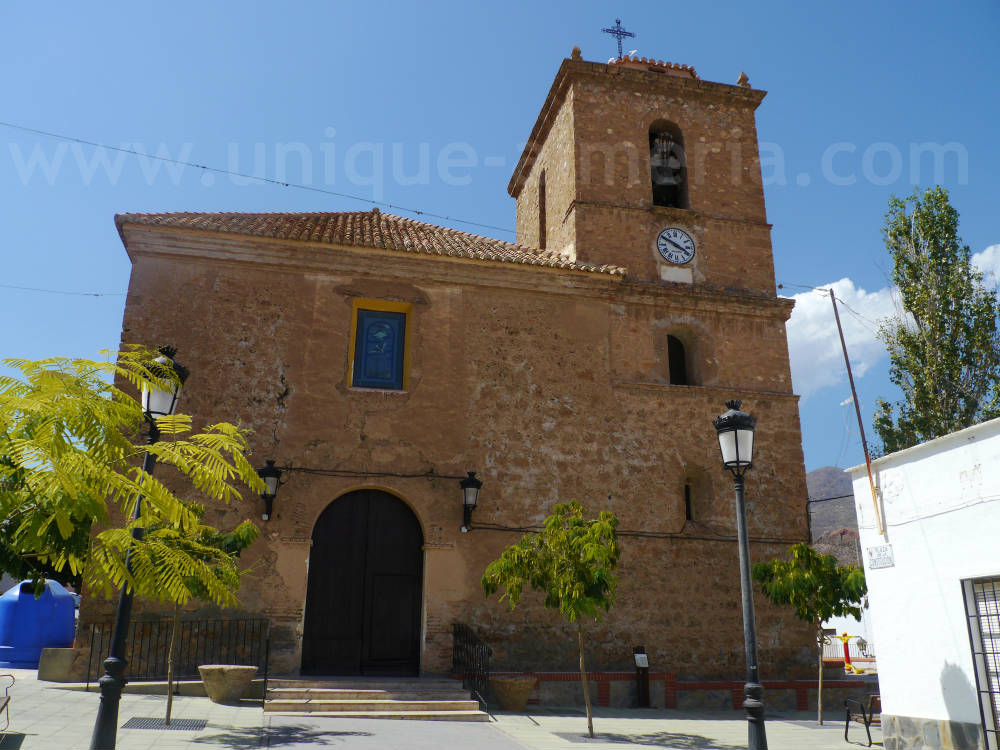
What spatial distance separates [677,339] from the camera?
16172 millimetres

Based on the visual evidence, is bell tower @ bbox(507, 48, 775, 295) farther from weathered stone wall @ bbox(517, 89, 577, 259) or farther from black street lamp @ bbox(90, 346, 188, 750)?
black street lamp @ bbox(90, 346, 188, 750)

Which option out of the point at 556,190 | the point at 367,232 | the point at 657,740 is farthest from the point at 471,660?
the point at 556,190

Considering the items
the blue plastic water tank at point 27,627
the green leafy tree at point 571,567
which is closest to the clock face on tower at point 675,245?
the green leafy tree at point 571,567

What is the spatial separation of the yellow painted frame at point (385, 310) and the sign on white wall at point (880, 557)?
791cm

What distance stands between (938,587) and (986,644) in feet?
2.30

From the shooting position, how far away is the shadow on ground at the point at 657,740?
9.16 metres

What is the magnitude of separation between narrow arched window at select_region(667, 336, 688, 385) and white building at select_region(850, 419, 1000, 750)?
6898mm

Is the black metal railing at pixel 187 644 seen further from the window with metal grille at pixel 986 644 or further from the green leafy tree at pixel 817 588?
the window with metal grille at pixel 986 644

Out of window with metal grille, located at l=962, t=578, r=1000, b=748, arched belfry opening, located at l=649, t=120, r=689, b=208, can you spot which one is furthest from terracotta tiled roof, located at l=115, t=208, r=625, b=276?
window with metal grille, located at l=962, t=578, r=1000, b=748

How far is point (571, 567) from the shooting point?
9820 millimetres

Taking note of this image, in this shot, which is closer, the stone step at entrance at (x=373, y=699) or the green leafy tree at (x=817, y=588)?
the stone step at entrance at (x=373, y=699)

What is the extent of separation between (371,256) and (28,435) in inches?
397

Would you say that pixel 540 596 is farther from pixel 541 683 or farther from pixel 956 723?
pixel 956 723

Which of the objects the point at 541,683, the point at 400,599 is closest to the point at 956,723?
the point at 541,683
